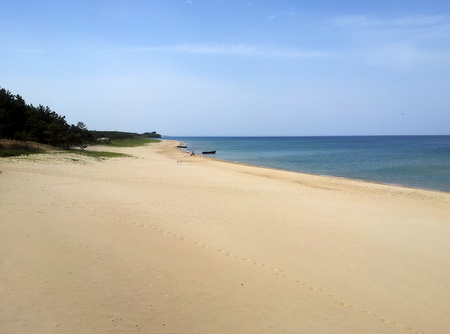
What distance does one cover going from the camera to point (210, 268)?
18.5ft

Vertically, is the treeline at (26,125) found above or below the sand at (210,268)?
above

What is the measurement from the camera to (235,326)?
403 centimetres

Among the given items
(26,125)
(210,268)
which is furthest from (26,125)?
(210,268)

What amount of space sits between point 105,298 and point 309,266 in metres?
3.79

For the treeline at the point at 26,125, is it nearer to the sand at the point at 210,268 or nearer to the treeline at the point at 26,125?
the treeline at the point at 26,125

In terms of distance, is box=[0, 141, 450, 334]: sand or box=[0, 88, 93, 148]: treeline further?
box=[0, 88, 93, 148]: treeline

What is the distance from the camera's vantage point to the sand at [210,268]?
4.11m

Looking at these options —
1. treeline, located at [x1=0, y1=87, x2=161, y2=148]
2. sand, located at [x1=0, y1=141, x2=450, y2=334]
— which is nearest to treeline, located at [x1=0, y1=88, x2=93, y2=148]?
treeline, located at [x1=0, y1=87, x2=161, y2=148]

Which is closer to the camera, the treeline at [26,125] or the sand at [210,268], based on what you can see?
the sand at [210,268]

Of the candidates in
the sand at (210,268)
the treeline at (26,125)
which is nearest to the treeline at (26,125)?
the treeline at (26,125)

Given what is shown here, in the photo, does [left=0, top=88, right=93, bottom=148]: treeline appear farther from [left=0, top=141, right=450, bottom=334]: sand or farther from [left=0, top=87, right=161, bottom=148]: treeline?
[left=0, top=141, right=450, bottom=334]: sand

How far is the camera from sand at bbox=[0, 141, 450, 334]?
13.5 ft

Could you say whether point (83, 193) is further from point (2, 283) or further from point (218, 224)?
point (2, 283)

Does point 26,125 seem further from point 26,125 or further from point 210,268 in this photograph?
point 210,268
